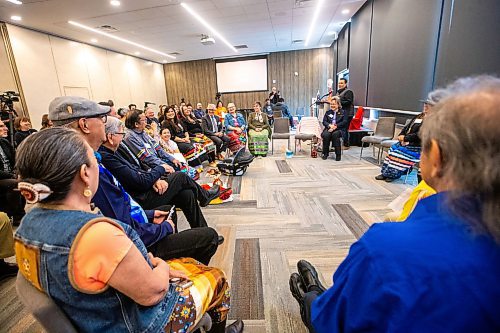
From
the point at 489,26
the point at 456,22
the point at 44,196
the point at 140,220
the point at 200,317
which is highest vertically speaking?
the point at 456,22

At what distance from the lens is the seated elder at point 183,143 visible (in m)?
4.37

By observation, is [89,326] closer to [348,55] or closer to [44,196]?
[44,196]

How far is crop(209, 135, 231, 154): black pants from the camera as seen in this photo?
532 cm

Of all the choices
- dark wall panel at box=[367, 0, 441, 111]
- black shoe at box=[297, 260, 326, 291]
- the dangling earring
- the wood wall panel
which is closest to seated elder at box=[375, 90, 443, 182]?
dark wall panel at box=[367, 0, 441, 111]

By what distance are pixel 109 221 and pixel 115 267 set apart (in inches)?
5.0

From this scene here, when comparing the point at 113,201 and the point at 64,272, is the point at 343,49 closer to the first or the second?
the point at 113,201

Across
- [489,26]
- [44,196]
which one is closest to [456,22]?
[489,26]

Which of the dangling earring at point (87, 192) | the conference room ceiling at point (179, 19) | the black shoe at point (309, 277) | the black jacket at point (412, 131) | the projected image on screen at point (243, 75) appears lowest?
the black shoe at point (309, 277)

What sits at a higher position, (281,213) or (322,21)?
(322,21)

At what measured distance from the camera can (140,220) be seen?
4.74 feet

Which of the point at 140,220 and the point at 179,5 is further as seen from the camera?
the point at 179,5

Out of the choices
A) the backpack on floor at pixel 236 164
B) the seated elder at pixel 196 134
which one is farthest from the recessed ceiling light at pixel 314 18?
the backpack on floor at pixel 236 164

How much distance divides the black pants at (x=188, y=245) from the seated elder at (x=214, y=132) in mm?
4029

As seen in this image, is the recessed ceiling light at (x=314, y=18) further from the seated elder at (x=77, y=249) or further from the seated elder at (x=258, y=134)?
the seated elder at (x=77, y=249)
